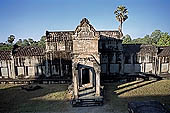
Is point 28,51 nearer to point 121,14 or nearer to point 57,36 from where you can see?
point 57,36

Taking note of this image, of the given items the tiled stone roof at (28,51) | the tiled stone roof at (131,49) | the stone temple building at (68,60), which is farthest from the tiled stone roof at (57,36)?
the tiled stone roof at (131,49)

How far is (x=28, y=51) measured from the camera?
25.6m

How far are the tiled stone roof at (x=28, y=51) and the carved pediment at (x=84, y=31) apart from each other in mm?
9842

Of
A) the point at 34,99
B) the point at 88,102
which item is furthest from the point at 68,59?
the point at 88,102

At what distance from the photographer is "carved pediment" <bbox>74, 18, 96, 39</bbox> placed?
17516mm

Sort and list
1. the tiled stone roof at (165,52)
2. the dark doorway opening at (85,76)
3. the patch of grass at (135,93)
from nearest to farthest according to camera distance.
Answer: the patch of grass at (135,93)
the dark doorway opening at (85,76)
the tiled stone roof at (165,52)

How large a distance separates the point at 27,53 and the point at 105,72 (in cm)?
1426

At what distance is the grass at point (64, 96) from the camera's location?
14707 mm

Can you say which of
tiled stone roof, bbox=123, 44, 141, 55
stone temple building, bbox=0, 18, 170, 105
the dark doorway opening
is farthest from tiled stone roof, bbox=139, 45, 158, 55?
the dark doorway opening

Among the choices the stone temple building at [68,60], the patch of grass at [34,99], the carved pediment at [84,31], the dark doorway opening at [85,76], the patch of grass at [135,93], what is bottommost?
the patch of grass at [34,99]

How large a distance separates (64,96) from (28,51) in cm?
1254

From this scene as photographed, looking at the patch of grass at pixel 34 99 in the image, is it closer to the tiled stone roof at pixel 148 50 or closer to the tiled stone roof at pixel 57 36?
the tiled stone roof at pixel 57 36

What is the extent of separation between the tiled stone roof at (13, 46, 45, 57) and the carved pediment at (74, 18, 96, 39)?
984cm

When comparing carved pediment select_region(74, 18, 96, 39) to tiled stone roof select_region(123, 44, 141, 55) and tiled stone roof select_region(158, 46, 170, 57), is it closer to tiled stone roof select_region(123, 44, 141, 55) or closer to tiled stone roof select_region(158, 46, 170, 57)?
tiled stone roof select_region(123, 44, 141, 55)
